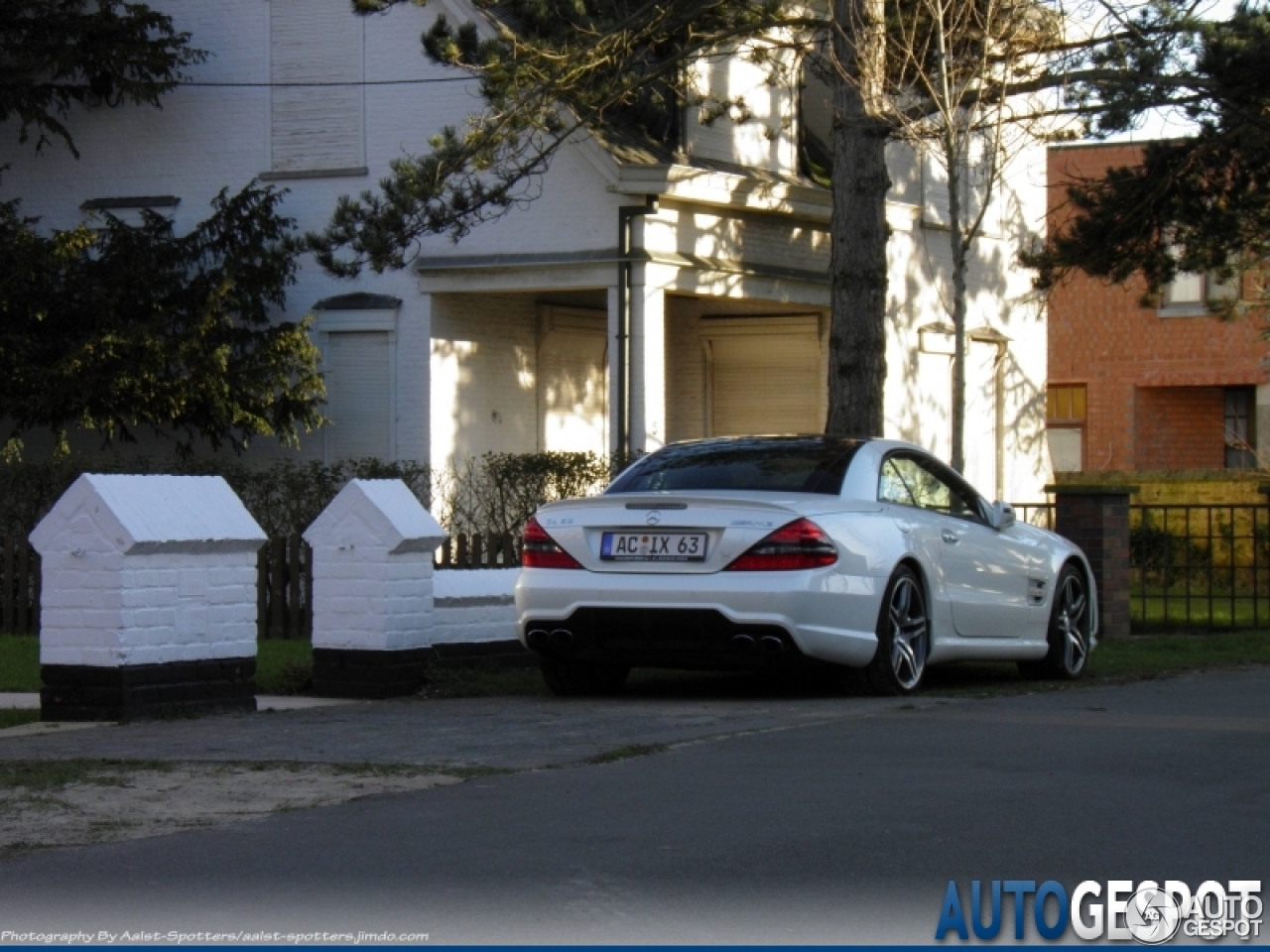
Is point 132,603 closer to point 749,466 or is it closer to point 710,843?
point 749,466

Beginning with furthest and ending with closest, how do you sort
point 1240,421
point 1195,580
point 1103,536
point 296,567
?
1. point 1240,421
2. point 1195,580
3. point 1103,536
4. point 296,567

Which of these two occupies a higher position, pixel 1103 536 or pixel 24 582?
pixel 1103 536

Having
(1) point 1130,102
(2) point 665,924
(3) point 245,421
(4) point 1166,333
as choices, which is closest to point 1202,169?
(1) point 1130,102

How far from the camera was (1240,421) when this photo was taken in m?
41.7

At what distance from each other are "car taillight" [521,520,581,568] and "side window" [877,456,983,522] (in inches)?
68.1

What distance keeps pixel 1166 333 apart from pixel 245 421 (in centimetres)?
2379

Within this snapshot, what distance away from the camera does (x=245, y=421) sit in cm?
2184

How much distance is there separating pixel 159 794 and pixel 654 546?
3779mm

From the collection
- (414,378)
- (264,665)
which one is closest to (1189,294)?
(414,378)

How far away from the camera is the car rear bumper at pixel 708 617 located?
10414 millimetres

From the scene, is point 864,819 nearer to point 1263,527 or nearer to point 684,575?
point 684,575

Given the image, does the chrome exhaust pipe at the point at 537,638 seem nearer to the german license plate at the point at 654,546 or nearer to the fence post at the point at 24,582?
the german license plate at the point at 654,546

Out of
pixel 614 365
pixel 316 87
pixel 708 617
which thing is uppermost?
pixel 316 87

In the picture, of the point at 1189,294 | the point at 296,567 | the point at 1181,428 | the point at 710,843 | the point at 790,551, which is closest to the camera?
the point at 710,843
